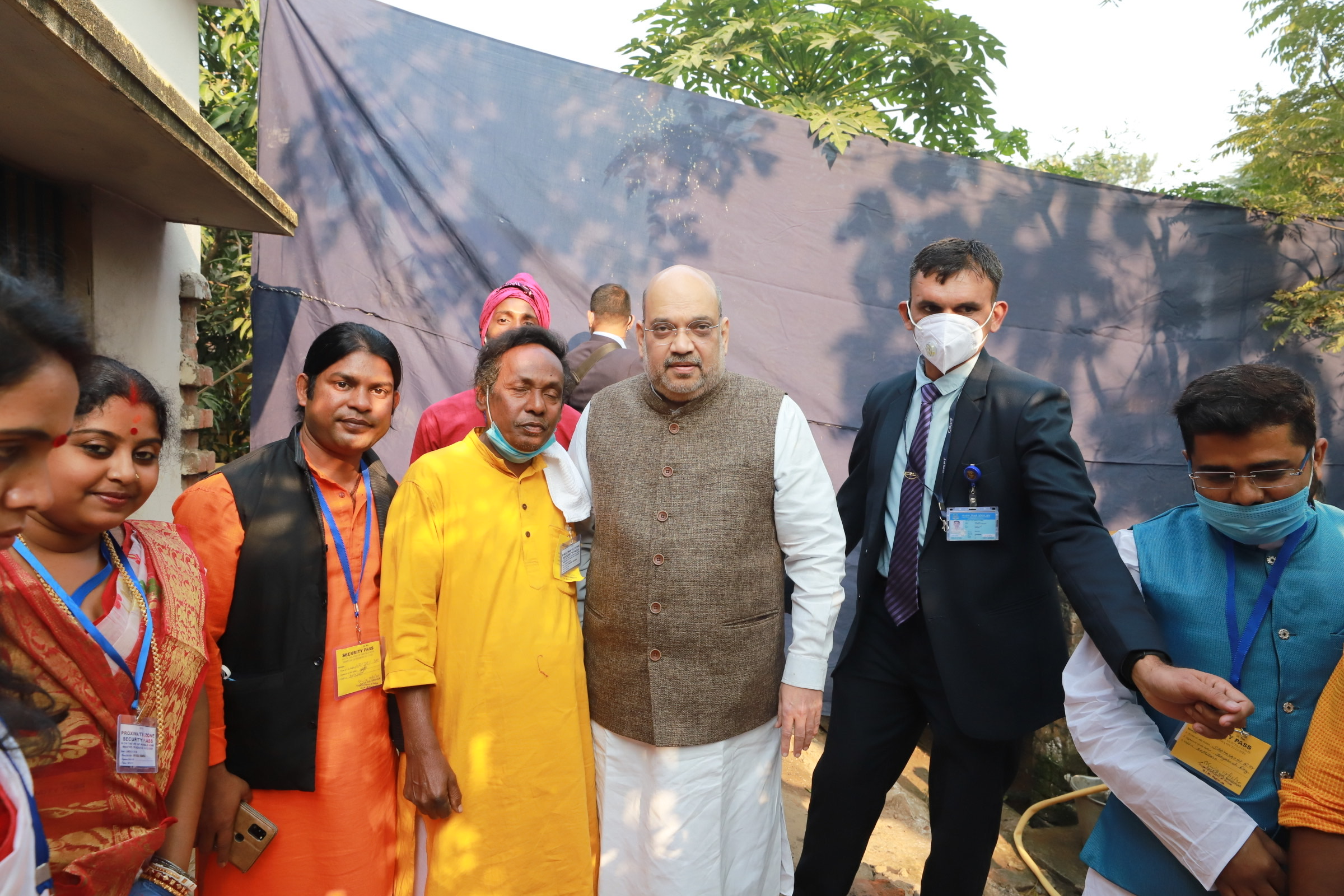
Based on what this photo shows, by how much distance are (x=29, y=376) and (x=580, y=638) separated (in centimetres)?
144

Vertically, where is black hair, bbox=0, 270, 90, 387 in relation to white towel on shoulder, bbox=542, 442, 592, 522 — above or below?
above

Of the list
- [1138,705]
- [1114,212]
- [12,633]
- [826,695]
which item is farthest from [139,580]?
[1114,212]

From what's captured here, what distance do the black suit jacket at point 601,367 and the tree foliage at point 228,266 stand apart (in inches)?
138

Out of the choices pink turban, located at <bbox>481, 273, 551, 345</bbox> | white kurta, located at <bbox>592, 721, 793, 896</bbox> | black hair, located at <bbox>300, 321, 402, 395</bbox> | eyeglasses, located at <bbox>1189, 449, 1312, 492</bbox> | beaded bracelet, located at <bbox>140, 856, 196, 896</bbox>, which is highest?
pink turban, located at <bbox>481, 273, 551, 345</bbox>

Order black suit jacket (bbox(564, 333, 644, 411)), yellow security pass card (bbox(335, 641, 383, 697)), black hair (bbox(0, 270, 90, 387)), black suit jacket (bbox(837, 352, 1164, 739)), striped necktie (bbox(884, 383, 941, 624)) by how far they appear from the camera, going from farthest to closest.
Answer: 1. black suit jacket (bbox(564, 333, 644, 411))
2. striped necktie (bbox(884, 383, 941, 624))
3. black suit jacket (bbox(837, 352, 1164, 739))
4. yellow security pass card (bbox(335, 641, 383, 697))
5. black hair (bbox(0, 270, 90, 387))

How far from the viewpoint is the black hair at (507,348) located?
2092 millimetres

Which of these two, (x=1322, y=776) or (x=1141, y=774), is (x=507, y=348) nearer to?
(x=1141, y=774)

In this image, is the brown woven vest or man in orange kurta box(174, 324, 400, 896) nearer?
man in orange kurta box(174, 324, 400, 896)

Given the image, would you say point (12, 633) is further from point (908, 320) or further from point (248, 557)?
point (908, 320)

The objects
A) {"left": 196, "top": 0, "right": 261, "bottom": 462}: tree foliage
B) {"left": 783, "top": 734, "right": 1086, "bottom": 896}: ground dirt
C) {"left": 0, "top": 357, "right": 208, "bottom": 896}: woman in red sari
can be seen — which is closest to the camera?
{"left": 0, "top": 357, "right": 208, "bottom": 896}: woman in red sari

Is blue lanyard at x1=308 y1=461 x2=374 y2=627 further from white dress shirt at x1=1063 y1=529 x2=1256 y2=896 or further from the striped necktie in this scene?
white dress shirt at x1=1063 y1=529 x2=1256 y2=896

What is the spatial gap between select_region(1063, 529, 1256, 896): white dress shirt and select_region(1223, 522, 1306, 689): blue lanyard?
0.21 m

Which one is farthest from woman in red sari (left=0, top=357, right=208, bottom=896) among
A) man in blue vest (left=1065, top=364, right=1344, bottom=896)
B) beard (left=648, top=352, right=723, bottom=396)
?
man in blue vest (left=1065, top=364, right=1344, bottom=896)

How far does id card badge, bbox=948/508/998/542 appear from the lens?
217 cm
